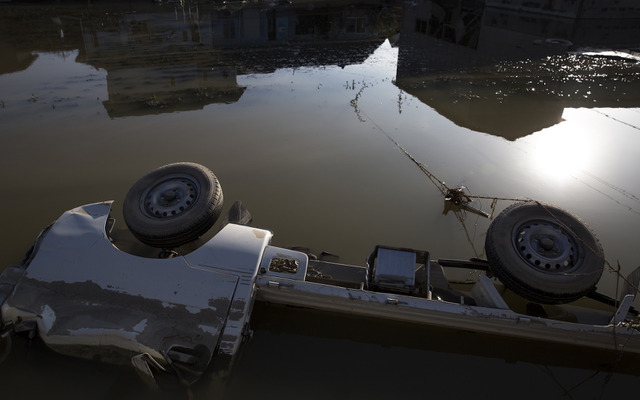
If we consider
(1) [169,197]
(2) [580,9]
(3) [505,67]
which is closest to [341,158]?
(1) [169,197]

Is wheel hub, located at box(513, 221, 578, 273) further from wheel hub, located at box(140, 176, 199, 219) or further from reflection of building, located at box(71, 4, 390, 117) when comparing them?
reflection of building, located at box(71, 4, 390, 117)

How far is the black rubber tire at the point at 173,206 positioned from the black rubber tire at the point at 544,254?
2788mm

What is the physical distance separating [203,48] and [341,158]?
410 inches

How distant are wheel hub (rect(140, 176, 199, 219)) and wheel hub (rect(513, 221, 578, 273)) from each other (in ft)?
10.7

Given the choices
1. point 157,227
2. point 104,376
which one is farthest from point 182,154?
point 104,376

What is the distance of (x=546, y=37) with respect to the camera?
1836 centimetres

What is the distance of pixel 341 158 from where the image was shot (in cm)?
671

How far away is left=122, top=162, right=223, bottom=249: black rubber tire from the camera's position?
12.5 feet

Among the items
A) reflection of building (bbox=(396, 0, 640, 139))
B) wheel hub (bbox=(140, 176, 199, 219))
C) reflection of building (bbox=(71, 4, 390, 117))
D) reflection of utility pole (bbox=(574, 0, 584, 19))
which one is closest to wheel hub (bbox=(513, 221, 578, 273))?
wheel hub (bbox=(140, 176, 199, 219))

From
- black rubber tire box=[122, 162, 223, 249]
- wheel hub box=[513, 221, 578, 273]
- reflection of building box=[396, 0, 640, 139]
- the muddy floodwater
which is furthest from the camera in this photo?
reflection of building box=[396, 0, 640, 139]

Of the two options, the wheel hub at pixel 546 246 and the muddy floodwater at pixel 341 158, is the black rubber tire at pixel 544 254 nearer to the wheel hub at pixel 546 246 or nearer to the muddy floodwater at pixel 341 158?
the wheel hub at pixel 546 246

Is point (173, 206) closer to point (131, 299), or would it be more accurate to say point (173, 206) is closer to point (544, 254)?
point (131, 299)

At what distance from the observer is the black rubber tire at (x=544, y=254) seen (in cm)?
336

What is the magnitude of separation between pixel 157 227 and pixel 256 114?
17.1ft
